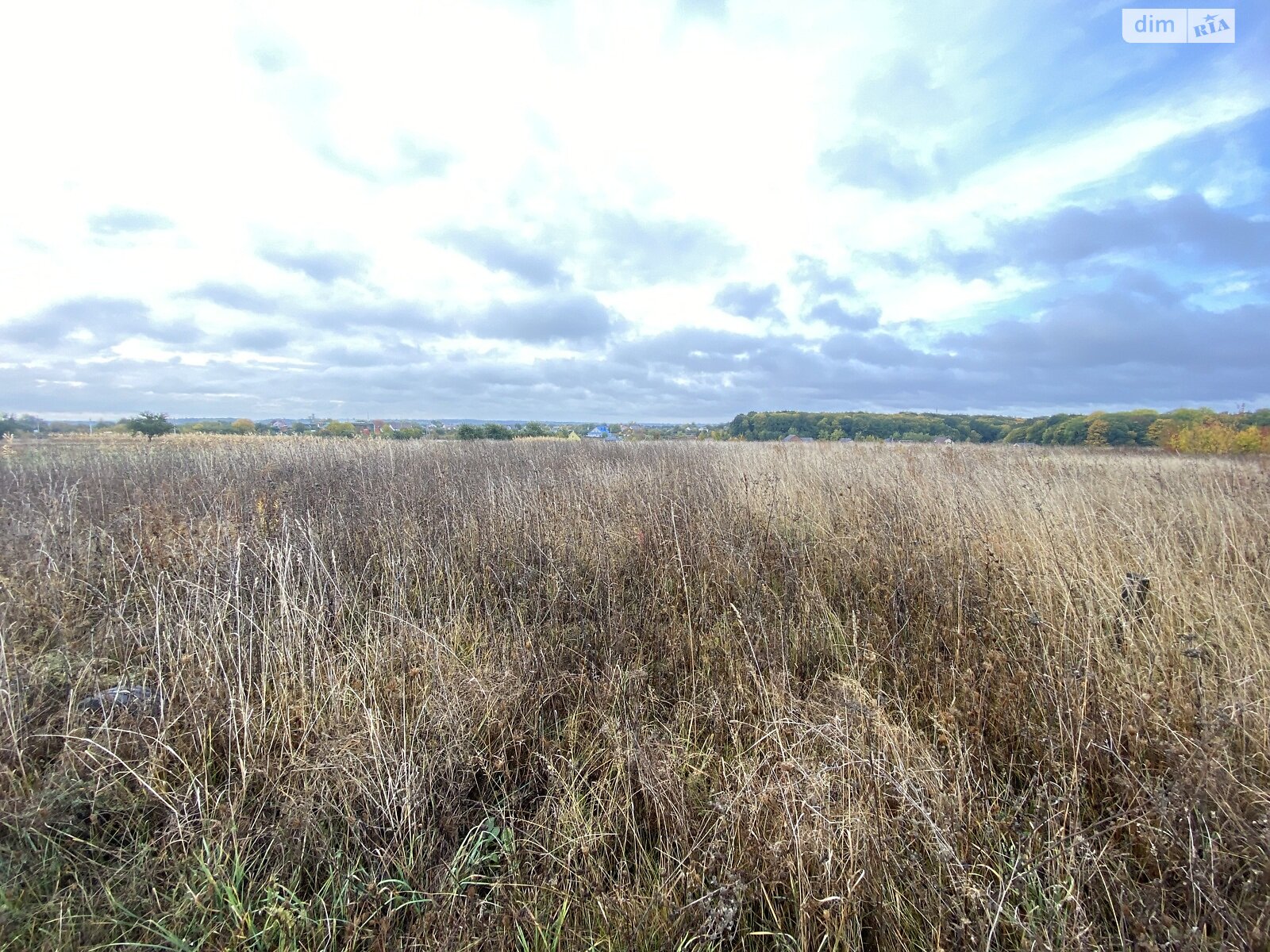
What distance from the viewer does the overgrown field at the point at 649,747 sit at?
4.87ft

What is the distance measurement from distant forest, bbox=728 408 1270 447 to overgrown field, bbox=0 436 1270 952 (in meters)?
21.6

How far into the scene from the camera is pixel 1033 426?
28.2m

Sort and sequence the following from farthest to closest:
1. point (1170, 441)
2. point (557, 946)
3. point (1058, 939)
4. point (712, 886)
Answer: point (1170, 441) → point (712, 886) → point (557, 946) → point (1058, 939)

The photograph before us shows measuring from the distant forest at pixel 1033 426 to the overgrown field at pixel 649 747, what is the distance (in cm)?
2156

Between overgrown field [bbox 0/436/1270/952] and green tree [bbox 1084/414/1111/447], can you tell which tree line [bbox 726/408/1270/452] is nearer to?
green tree [bbox 1084/414/1111/447]

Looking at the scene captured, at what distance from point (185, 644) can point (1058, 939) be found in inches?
164

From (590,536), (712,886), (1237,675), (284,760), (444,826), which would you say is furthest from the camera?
(590,536)

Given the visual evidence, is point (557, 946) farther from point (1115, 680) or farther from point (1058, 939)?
point (1115, 680)

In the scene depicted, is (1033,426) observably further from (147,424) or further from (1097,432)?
(147,424)

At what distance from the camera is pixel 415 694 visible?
244 cm

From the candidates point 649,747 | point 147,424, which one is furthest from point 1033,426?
point 147,424

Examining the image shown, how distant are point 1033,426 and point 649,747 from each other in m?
35.8

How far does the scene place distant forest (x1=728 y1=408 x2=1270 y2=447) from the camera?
80.9 ft

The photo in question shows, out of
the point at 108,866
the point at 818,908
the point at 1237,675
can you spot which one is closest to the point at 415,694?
the point at 108,866
